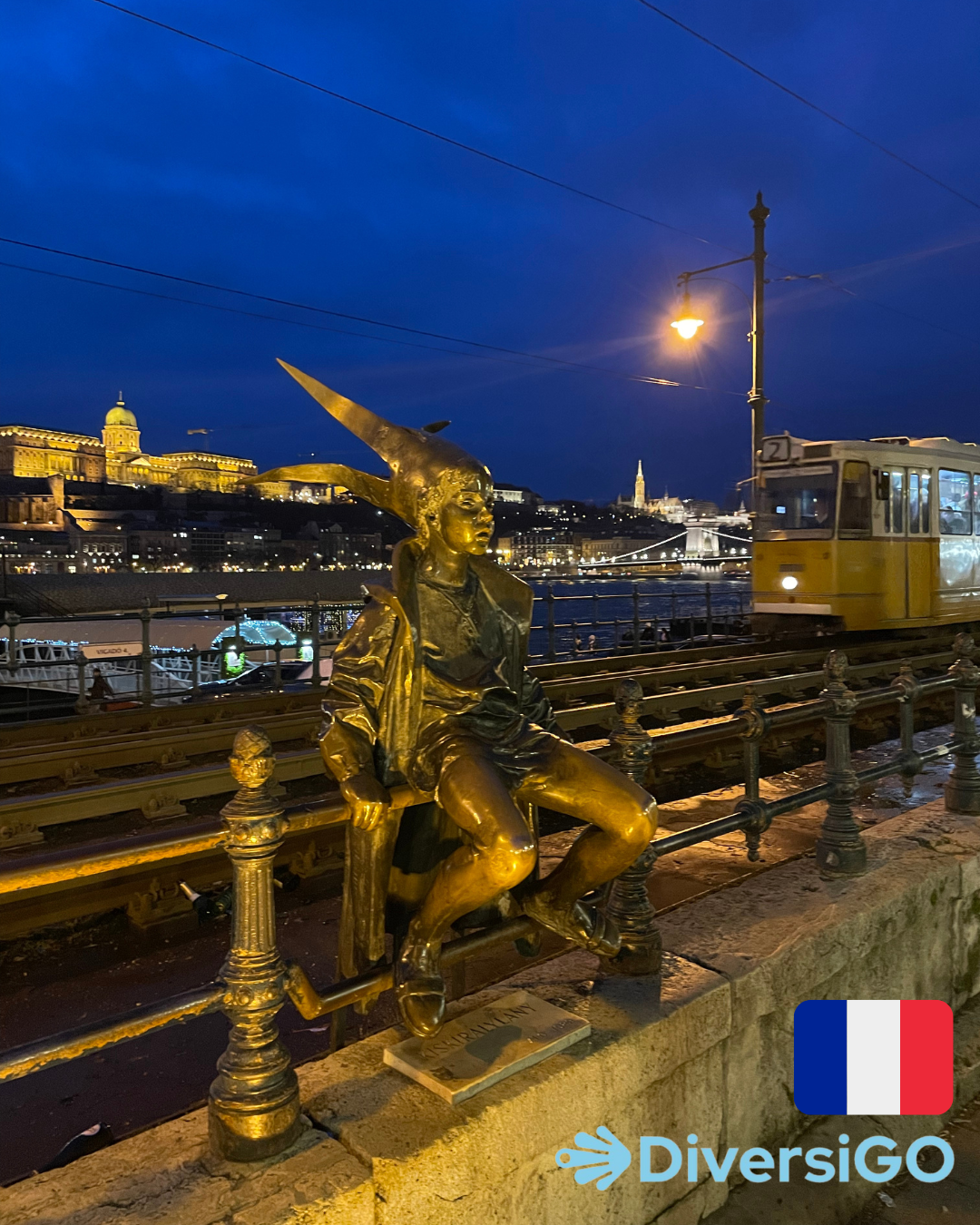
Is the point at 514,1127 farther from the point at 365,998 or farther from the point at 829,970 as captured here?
the point at 829,970

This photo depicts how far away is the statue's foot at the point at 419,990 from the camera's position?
247 centimetres

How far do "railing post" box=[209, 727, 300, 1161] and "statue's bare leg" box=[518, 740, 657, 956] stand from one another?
0.88m

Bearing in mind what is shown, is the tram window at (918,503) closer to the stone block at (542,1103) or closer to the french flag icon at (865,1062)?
the french flag icon at (865,1062)

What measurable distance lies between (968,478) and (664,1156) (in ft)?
54.1

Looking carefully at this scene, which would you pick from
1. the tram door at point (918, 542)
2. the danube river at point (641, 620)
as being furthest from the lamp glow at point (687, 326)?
the danube river at point (641, 620)

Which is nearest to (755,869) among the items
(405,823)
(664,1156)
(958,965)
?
(958,965)

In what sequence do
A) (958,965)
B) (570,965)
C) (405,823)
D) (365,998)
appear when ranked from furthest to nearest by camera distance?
(958,965)
(570,965)
(405,823)
(365,998)

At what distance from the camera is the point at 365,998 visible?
8.66 ft

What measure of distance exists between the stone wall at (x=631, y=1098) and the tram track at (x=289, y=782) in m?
0.73

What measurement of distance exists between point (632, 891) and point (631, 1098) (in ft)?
2.23

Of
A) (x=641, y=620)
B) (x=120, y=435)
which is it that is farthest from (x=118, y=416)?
(x=641, y=620)

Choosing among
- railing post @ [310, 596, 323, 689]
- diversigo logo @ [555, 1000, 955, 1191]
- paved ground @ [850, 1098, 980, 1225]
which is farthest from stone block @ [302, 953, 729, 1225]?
railing post @ [310, 596, 323, 689]

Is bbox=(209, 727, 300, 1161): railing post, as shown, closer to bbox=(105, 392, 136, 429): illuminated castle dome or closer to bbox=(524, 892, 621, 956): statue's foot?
bbox=(524, 892, 621, 956): statue's foot

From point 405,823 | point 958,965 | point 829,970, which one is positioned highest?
point 405,823
